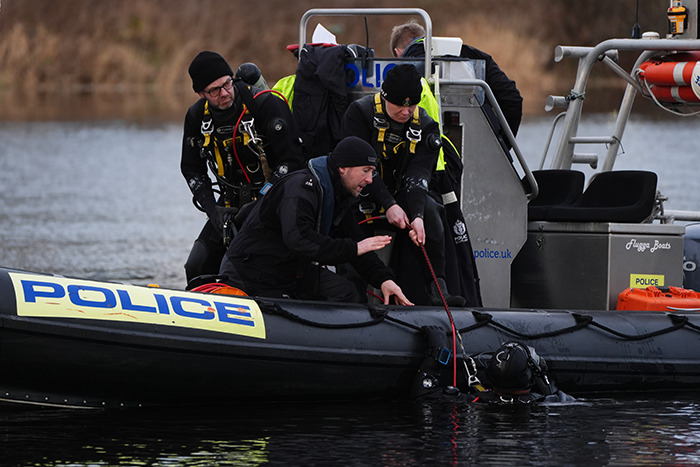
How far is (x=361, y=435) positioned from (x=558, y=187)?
2570mm

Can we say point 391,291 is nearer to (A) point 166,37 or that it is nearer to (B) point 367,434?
(B) point 367,434

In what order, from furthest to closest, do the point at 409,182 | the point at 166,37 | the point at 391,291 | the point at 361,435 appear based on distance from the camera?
the point at 166,37, the point at 409,182, the point at 391,291, the point at 361,435

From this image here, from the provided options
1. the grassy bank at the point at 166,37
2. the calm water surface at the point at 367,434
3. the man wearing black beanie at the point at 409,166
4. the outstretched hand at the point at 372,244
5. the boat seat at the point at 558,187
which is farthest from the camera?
the grassy bank at the point at 166,37

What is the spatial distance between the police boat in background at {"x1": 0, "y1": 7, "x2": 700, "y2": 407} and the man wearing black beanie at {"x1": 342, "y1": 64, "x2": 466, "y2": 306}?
13.8 inches

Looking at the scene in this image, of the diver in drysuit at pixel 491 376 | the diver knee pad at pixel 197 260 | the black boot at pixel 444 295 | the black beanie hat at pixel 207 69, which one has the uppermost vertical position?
the black beanie hat at pixel 207 69

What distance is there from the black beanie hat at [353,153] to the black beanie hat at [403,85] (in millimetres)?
416

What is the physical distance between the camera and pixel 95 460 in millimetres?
5156

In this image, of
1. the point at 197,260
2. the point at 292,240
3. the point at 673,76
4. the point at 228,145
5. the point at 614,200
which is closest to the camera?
the point at 292,240

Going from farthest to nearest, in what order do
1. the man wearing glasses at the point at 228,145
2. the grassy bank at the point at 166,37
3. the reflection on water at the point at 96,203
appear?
1. the grassy bank at the point at 166,37
2. the reflection on water at the point at 96,203
3. the man wearing glasses at the point at 228,145

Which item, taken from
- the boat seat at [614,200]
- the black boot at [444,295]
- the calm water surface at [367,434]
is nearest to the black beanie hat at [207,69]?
the black boot at [444,295]

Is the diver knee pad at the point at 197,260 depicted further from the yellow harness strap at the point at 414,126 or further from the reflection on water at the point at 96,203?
the reflection on water at the point at 96,203

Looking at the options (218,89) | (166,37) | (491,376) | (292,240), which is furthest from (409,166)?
(166,37)

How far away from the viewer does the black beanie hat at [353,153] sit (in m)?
6.00

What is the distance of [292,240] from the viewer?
5930 mm
